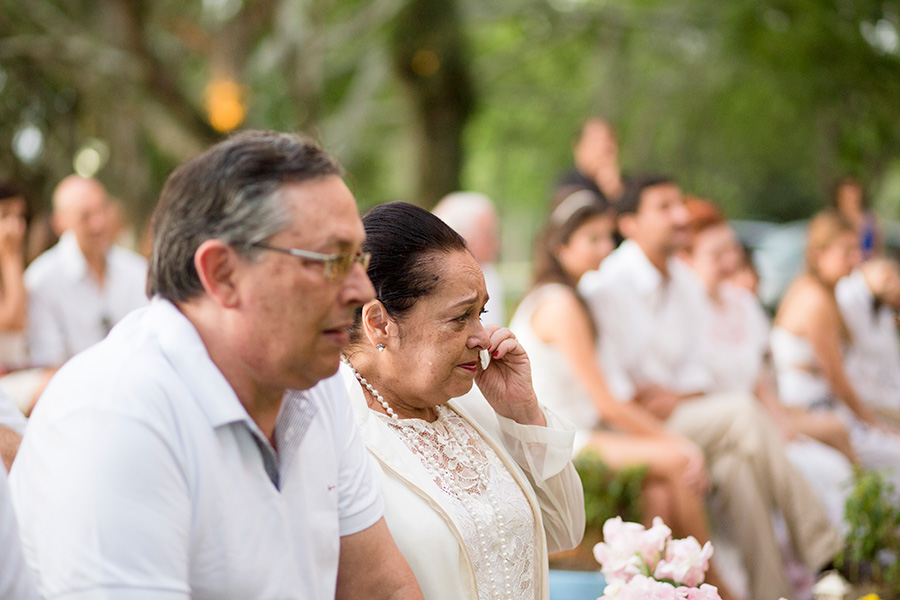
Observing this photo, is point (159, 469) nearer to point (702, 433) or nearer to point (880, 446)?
point (702, 433)

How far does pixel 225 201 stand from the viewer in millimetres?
1632

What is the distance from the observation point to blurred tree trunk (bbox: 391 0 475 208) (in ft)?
A: 43.7

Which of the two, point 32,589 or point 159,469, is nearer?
point 32,589

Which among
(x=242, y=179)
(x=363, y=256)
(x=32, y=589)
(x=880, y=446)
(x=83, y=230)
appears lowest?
(x=880, y=446)

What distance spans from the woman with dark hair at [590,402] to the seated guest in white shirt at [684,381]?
6.1 inches

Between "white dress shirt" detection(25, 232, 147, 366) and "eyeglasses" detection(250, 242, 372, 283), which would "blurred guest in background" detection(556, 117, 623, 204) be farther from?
"eyeglasses" detection(250, 242, 372, 283)

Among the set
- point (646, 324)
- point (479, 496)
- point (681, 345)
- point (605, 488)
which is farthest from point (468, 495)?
point (681, 345)

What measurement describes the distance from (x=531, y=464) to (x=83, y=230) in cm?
438

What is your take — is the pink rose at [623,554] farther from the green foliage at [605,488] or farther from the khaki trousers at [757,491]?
the khaki trousers at [757,491]

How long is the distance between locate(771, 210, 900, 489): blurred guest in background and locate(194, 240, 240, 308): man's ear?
4853 millimetres

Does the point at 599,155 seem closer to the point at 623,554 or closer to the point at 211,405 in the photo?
the point at 623,554

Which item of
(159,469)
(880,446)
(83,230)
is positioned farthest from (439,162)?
(159,469)

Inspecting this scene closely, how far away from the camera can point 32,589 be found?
140 centimetres

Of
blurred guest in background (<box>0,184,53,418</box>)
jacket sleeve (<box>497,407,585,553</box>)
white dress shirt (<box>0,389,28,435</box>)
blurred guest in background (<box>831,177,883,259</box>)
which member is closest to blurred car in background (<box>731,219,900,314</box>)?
blurred guest in background (<box>831,177,883,259</box>)
